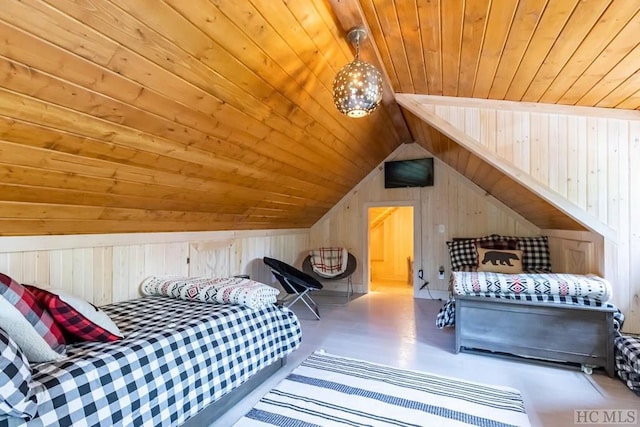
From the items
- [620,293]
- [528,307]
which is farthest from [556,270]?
[528,307]

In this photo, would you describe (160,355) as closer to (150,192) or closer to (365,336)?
(150,192)

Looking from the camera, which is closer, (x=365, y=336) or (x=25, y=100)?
(x=25, y=100)

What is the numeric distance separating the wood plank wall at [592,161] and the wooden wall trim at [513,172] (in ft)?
0.11

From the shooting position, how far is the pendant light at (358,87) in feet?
5.68

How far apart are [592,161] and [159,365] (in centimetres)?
323

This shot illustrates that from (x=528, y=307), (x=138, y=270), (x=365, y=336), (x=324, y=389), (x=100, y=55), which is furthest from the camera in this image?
(x=365, y=336)

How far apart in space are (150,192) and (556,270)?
4.48 meters

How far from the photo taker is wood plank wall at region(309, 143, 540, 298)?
15.2 feet

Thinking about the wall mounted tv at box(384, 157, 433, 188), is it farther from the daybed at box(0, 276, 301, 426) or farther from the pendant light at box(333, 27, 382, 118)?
the pendant light at box(333, 27, 382, 118)

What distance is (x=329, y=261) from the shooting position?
5.02 m

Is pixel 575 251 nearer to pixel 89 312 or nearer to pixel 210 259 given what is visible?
pixel 210 259

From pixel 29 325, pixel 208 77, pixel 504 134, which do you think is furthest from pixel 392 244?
pixel 29 325

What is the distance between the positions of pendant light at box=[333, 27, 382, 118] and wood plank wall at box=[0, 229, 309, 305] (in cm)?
203

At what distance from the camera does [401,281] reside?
21.5 ft
